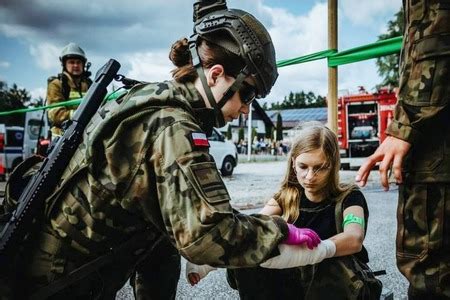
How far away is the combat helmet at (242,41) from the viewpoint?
145 cm

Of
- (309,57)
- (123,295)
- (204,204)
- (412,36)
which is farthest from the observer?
(309,57)

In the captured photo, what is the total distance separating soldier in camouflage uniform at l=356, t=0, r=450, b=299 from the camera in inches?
58.7

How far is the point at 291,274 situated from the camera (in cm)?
198

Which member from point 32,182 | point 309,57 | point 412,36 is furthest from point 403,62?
point 309,57

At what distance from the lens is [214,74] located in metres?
1.45

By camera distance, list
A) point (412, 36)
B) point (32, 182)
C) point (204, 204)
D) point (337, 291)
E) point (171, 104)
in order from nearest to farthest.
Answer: point (204, 204)
point (171, 104)
point (32, 182)
point (412, 36)
point (337, 291)

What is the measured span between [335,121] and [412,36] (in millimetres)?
1911

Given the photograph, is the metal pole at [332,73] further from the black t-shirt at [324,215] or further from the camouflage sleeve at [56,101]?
the camouflage sleeve at [56,101]

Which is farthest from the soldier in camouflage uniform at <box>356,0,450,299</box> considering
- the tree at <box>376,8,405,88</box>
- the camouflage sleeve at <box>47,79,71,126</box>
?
the tree at <box>376,8,405,88</box>

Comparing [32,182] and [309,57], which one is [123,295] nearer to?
[32,182]

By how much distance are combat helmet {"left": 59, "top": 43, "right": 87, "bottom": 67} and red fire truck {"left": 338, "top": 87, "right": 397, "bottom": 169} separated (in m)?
10.5

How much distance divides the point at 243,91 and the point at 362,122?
13.8 metres

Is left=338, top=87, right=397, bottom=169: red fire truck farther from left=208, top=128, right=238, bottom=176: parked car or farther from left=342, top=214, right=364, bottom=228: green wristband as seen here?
left=342, top=214, right=364, bottom=228: green wristband

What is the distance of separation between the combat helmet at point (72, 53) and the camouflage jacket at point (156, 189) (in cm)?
366
